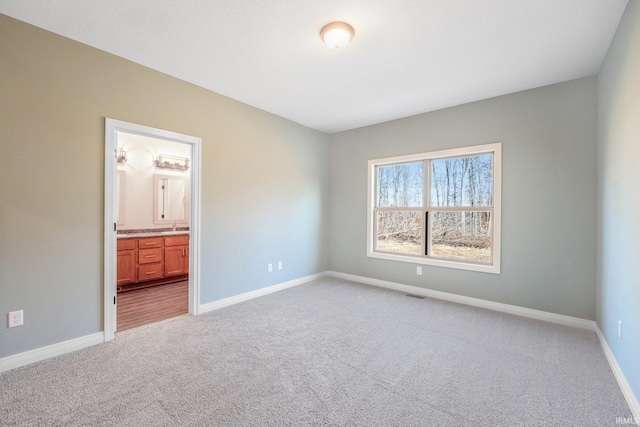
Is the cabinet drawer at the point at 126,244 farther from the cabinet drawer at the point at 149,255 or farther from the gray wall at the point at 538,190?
the gray wall at the point at 538,190

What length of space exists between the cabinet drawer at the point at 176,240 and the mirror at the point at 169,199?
800mm

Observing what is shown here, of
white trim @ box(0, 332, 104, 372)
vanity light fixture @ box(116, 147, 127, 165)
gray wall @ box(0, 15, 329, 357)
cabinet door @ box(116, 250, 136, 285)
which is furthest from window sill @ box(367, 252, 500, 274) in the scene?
vanity light fixture @ box(116, 147, 127, 165)

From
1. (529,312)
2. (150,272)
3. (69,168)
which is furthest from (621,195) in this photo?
(150,272)

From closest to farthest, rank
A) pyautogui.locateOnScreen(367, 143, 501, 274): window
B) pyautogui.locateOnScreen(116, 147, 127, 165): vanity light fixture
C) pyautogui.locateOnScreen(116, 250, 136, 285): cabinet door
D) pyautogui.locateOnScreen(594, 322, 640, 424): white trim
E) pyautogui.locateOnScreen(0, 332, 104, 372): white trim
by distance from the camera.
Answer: pyautogui.locateOnScreen(594, 322, 640, 424): white trim → pyautogui.locateOnScreen(0, 332, 104, 372): white trim → pyautogui.locateOnScreen(367, 143, 501, 274): window → pyautogui.locateOnScreen(116, 250, 136, 285): cabinet door → pyautogui.locateOnScreen(116, 147, 127, 165): vanity light fixture

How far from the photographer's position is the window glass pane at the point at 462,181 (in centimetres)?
373

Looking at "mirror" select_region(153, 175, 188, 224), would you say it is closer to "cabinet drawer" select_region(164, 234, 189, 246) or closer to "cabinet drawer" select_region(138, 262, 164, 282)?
"cabinet drawer" select_region(164, 234, 189, 246)

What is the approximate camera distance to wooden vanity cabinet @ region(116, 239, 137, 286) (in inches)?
168

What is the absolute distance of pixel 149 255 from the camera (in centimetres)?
457

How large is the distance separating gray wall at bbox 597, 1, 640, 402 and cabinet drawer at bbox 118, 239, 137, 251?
18.5 ft

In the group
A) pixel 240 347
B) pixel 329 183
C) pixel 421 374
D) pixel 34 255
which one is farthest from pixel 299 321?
pixel 329 183

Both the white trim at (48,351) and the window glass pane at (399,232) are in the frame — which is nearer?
→ the white trim at (48,351)

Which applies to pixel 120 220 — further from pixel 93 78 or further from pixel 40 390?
pixel 40 390

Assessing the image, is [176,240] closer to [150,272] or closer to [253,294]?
[150,272]

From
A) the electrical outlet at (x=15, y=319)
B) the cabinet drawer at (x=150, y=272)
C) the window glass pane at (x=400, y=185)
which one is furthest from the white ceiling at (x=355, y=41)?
the cabinet drawer at (x=150, y=272)
